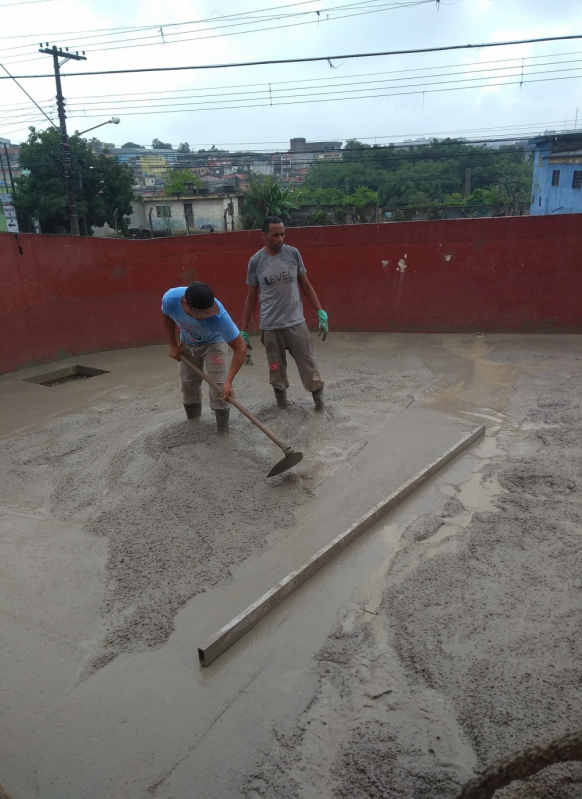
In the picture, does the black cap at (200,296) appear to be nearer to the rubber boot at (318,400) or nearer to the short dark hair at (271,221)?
the short dark hair at (271,221)

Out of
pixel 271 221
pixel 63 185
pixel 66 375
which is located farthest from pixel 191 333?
pixel 63 185

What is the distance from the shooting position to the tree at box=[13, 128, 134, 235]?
25812 millimetres

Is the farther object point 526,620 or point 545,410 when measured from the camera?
point 545,410

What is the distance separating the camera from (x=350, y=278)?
24.9 feet

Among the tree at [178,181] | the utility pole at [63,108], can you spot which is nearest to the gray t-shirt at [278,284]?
the utility pole at [63,108]

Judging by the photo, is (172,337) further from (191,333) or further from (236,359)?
(236,359)

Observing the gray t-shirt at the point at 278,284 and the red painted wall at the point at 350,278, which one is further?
the red painted wall at the point at 350,278

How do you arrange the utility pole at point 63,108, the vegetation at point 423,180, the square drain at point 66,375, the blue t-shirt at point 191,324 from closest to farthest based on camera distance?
the blue t-shirt at point 191,324 → the square drain at point 66,375 → the utility pole at point 63,108 → the vegetation at point 423,180

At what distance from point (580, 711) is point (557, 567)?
2.74ft

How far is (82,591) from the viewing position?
8.59ft

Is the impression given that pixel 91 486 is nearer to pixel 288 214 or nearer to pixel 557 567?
pixel 557 567

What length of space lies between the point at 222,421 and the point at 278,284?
1114mm

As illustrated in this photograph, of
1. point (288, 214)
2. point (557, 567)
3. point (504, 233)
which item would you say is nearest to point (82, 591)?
point (557, 567)

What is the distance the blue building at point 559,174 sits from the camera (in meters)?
25.6
